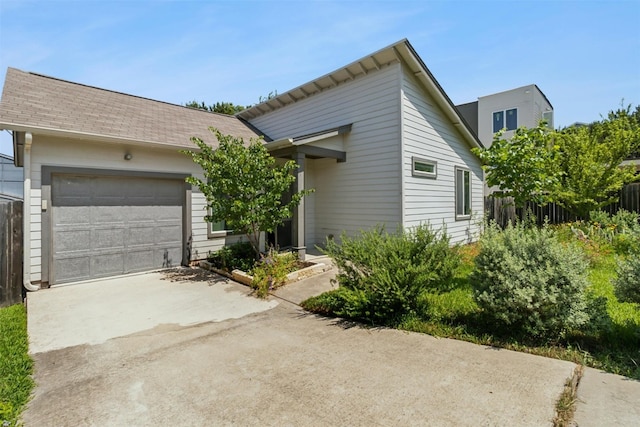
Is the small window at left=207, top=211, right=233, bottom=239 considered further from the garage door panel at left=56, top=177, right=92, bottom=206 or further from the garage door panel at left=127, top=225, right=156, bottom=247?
the garage door panel at left=56, top=177, right=92, bottom=206

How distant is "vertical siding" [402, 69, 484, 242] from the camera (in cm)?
838

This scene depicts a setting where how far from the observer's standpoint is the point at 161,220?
781 cm

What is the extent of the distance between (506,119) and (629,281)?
63.4 ft

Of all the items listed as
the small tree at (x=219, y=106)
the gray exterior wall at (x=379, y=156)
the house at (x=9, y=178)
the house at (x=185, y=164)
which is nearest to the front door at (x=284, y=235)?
the house at (x=185, y=164)

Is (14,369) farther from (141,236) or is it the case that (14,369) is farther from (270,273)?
(141,236)

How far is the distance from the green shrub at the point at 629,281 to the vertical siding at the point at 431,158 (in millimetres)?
4003

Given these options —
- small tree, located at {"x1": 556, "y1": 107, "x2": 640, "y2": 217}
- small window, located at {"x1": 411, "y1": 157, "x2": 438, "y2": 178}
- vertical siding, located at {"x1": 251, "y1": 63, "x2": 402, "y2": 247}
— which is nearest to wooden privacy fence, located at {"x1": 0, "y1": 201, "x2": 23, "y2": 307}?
vertical siding, located at {"x1": 251, "y1": 63, "x2": 402, "y2": 247}

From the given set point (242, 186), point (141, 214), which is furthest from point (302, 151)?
point (141, 214)

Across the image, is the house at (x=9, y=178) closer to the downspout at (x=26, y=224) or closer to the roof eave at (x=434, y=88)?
the downspout at (x=26, y=224)

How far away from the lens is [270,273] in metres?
6.39

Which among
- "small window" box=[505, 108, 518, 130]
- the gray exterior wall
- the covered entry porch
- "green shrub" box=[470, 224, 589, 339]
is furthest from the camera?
"small window" box=[505, 108, 518, 130]

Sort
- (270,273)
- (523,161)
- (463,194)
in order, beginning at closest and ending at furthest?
(270,273), (523,161), (463,194)

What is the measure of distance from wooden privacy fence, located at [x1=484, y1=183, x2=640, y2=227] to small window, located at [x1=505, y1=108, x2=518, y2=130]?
7899 mm

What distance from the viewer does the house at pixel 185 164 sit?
20.9 feet
